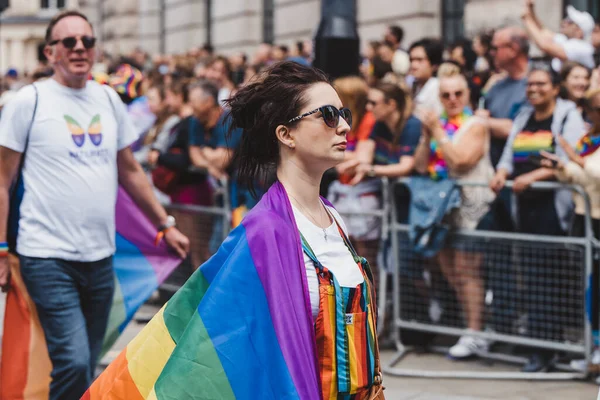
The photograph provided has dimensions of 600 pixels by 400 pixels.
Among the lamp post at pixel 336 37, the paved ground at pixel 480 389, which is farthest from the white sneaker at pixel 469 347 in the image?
the lamp post at pixel 336 37

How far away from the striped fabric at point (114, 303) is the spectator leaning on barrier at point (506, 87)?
277 centimetres

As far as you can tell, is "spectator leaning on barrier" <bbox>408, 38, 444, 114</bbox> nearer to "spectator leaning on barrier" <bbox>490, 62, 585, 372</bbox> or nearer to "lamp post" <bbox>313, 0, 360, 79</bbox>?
"lamp post" <bbox>313, 0, 360, 79</bbox>

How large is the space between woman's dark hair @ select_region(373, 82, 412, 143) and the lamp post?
0.33m

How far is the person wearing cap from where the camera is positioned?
27.0 ft

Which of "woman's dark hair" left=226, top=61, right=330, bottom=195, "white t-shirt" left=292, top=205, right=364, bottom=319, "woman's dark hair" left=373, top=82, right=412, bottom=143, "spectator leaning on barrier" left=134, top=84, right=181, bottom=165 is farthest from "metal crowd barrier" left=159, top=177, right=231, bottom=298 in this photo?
"white t-shirt" left=292, top=205, right=364, bottom=319

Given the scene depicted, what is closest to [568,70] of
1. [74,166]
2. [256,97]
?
[74,166]

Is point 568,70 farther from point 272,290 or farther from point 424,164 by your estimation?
point 272,290

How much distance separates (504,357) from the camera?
6.96 metres

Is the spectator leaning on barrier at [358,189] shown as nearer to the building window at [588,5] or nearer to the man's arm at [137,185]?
the man's arm at [137,185]

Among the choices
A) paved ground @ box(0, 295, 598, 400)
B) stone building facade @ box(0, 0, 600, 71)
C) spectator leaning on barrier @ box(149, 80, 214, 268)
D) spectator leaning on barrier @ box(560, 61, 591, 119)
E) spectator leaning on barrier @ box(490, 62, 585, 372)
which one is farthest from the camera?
stone building facade @ box(0, 0, 600, 71)

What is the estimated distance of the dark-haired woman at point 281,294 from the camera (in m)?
3.13

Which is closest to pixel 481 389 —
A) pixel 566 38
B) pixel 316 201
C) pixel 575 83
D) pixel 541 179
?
pixel 541 179

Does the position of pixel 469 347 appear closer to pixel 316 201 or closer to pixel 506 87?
pixel 506 87

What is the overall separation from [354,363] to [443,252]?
13.1 feet
